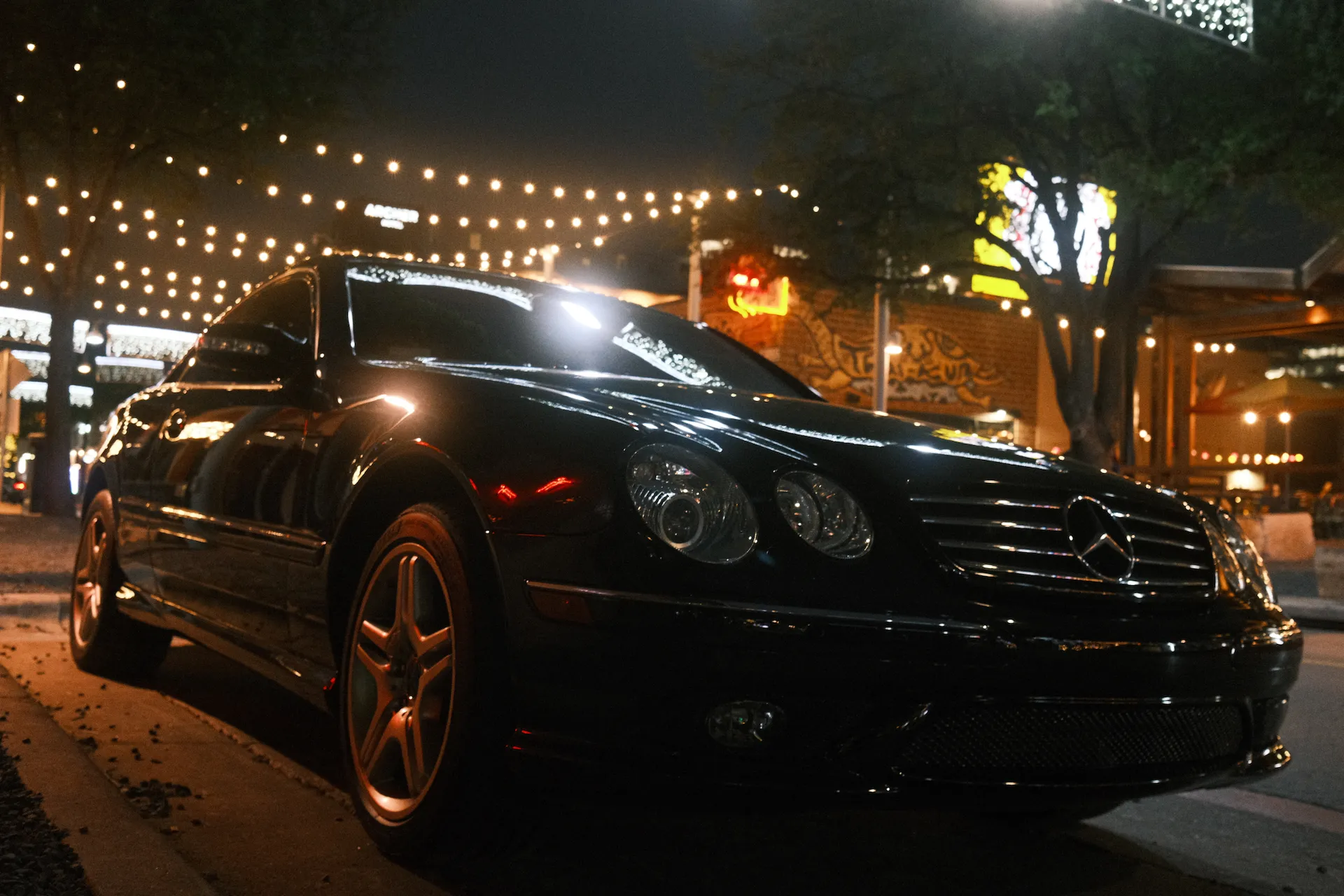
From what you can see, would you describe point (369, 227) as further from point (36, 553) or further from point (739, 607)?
point (739, 607)

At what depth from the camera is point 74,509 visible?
23.1 meters

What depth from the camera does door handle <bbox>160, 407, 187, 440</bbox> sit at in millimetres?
4957

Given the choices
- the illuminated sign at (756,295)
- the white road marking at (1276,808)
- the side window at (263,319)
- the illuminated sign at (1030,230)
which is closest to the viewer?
the white road marking at (1276,808)

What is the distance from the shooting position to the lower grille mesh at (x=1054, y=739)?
105 inches

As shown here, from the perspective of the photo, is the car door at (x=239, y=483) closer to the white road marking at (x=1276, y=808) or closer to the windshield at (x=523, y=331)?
the windshield at (x=523, y=331)

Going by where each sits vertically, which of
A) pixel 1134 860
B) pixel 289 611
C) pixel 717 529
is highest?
pixel 717 529

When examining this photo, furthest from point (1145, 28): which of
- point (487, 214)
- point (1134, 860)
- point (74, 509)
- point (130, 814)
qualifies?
point (74, 509)

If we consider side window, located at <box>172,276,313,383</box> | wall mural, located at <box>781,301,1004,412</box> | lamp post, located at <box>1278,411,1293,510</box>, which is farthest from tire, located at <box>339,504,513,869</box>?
wall mural, located at <box>781,301,1004,412</box>

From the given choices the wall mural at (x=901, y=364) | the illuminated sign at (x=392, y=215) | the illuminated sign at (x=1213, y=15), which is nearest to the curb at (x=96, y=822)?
the illuminated sign at (x=1213, y=15)

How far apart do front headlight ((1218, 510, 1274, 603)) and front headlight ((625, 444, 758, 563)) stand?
1.38 meters

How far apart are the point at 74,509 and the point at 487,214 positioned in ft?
26.9

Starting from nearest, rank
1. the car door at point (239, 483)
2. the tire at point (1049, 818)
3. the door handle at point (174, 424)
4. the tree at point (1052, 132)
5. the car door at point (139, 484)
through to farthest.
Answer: the tire at point (1049, 818)
the car door at point (239, 483)
the door handle at point (174, 424)
the car door at point (139, 484)
the tree at point (1052, 132)

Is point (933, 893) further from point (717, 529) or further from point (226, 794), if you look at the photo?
point (226, 794)

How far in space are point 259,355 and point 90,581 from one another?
2118 millimetres
